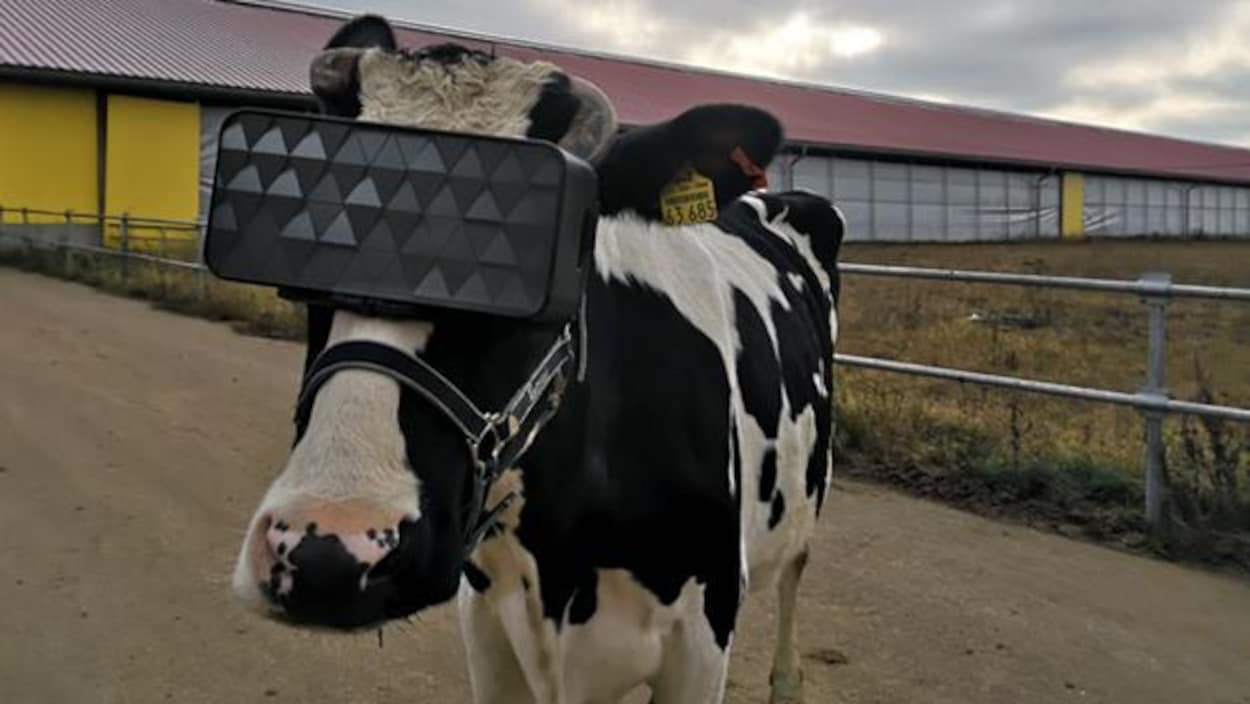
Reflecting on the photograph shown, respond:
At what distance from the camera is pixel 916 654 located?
3895 mm

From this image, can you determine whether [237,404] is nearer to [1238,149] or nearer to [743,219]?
[743,219]

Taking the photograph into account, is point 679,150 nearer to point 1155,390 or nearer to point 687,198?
point 687,198

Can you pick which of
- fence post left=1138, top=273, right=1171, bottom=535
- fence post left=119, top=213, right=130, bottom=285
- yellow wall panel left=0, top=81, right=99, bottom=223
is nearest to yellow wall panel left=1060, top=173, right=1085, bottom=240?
yellow wall panel left=0, top=81, right=99, bottom=223

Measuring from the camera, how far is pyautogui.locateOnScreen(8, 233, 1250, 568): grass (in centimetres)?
532

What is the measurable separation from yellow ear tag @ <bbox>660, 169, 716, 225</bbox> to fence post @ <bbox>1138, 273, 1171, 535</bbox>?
3815 mm

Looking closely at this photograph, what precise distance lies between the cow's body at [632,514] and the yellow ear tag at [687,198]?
97 millimetres

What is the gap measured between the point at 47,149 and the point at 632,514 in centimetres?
2343

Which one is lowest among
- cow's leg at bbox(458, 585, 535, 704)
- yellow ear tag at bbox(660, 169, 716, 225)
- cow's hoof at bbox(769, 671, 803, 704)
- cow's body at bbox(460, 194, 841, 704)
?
cow's hoof at bbox(769, 671, 803, 704)

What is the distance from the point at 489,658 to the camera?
2465 mm

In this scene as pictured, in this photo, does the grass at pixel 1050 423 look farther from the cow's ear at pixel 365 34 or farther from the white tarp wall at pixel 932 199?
the white tarp wall at pixel 932 199

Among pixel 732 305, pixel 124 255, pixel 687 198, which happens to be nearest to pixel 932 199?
pixel 124 255

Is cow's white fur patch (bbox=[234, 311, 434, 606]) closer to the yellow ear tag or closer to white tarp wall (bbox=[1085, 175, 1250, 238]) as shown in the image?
the yellow ear tag

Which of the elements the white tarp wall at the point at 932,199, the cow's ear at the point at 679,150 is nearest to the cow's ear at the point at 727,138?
the cow's ear at the point at 679,150

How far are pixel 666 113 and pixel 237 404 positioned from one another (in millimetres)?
28301
